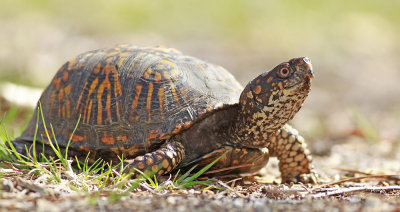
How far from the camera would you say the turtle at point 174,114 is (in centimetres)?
319

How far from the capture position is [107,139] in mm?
3373

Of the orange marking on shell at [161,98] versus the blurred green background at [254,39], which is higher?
the blurred green background at [254,39]

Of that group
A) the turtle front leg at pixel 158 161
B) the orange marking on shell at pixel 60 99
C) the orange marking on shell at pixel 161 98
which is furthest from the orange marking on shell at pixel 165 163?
the orange marking on shell at pixel 60 99

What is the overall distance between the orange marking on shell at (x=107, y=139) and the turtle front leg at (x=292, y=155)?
140cm

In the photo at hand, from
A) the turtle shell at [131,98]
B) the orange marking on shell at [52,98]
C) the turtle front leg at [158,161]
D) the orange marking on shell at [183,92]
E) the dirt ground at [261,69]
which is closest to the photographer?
the dirt ground at [261,69]

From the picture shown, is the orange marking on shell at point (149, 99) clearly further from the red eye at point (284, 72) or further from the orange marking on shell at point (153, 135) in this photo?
the red eye at point (284, 72)

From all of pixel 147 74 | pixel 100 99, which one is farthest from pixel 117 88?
pixel 147 74

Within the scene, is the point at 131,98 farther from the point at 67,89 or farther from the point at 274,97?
the point at 274,97

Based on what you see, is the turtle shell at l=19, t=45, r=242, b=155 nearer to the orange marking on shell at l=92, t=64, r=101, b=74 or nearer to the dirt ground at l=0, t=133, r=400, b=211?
the orange marking on shell at l=92, t=64, r=101, b=74

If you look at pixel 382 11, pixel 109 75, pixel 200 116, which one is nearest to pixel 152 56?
pixel 109 75

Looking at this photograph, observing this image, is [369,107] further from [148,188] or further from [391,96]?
[148,188]

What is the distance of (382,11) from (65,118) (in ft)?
66.8

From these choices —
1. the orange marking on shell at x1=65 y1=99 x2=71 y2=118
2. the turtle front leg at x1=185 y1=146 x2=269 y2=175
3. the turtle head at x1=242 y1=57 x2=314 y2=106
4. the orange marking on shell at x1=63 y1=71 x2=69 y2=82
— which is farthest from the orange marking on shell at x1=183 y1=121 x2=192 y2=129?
the orange marking on shell at x1=63 y1=71 x2=69 y2=82

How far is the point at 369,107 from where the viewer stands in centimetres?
966
